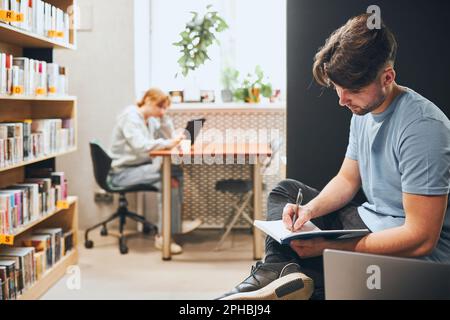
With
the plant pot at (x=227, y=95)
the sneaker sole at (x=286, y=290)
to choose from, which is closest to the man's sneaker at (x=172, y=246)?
the plant pot at (x=227, y=95)

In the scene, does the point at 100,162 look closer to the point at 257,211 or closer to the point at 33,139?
the point at 33,139

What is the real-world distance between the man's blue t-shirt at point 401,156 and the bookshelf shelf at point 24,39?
5.80 ft

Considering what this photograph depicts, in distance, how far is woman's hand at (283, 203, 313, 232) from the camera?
1.73 meters

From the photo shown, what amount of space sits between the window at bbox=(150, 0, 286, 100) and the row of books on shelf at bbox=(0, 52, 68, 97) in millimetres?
1582

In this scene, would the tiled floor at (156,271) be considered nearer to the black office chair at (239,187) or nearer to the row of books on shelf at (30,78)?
the black office chair at (239,187)

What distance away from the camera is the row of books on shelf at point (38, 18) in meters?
2.61

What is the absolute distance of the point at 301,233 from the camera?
5.07 ft

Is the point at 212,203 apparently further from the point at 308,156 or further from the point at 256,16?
the point at 308,156

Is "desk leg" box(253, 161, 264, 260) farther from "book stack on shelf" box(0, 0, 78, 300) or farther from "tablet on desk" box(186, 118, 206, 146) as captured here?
"book stack on shelf" box(0, 0, 78, 300)

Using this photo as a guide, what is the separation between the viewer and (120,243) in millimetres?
4164

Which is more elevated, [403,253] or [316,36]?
[316,36]

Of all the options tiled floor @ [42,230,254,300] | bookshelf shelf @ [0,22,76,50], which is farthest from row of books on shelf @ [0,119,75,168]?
tiled floor @ [42,230,254,300]

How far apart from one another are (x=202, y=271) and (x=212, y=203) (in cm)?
124
